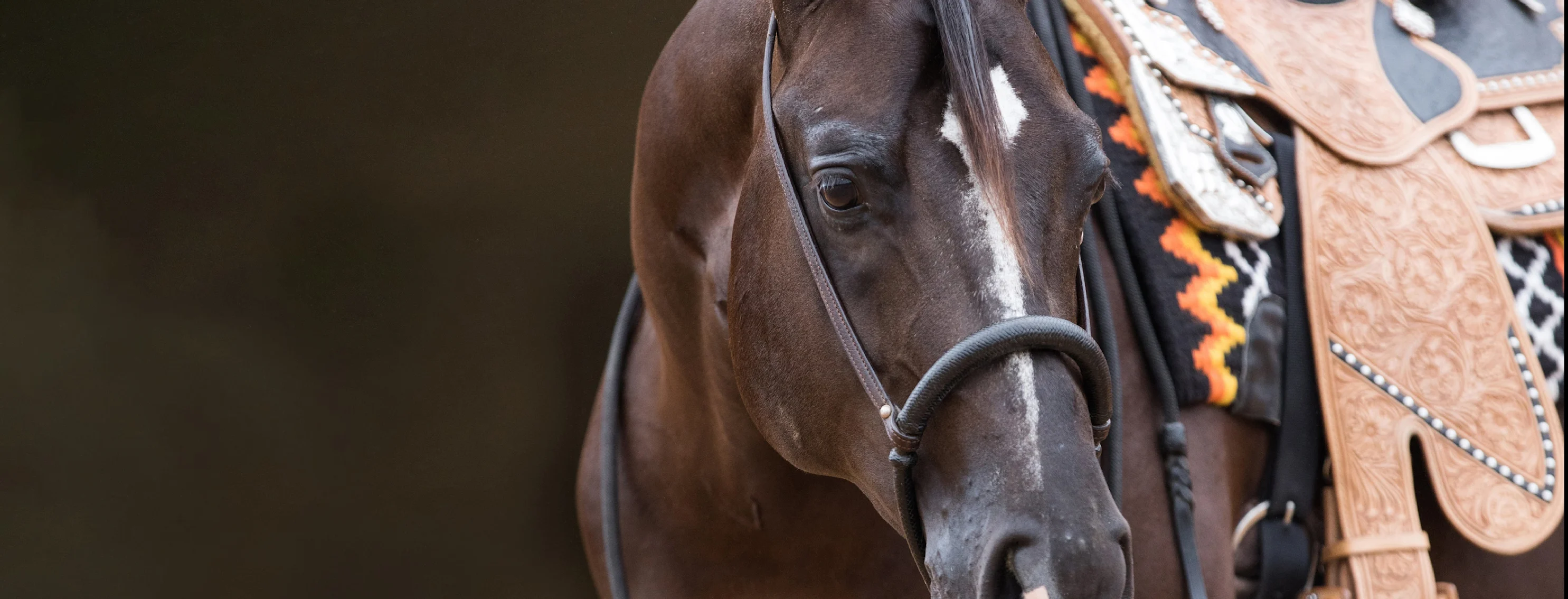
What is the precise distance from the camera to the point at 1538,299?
1.58 m

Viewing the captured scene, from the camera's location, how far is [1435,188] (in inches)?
59.7

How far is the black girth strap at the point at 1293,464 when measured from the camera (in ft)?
4.54

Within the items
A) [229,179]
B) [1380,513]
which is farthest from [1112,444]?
[229,179]

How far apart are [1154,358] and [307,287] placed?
1.66 metres

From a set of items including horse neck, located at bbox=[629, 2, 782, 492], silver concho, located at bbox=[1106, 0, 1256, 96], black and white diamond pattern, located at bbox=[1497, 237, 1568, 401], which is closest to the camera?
horse neck, located at bbox=[629, 2, 782, 492]

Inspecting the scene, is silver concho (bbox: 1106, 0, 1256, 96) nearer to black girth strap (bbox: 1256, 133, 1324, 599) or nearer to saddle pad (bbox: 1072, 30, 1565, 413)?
saddle pad (bbox: 1072, 30, 1565, 413)

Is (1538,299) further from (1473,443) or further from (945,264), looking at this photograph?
(945,264)

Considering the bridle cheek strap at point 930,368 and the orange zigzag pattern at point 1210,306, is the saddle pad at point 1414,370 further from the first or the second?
the bridle cheek strap at point 930,368

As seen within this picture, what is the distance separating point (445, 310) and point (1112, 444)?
1586 mm

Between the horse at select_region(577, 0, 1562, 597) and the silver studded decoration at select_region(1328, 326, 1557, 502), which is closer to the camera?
the horse at select_region(577, 0, 1562, 597)

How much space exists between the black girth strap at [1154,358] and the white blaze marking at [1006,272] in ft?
1.39

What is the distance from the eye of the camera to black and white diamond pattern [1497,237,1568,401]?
156cm

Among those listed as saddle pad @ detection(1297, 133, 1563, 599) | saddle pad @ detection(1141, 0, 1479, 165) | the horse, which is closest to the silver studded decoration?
saddle pad @ detection(1297, 133, 1563, 599)

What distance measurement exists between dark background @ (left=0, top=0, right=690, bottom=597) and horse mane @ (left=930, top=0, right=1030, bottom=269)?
165 cm
